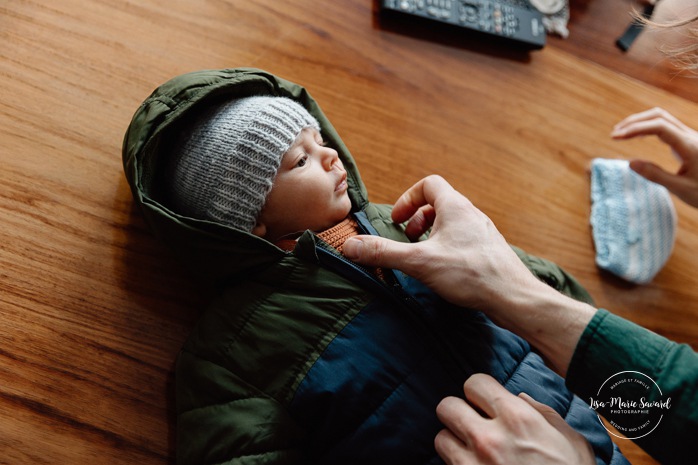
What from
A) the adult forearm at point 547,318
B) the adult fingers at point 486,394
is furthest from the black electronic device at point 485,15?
the adult fingers at point 486,394

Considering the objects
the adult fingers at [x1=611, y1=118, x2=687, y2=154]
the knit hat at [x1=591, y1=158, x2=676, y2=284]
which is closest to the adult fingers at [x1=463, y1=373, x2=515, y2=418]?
the knit hat at [x1=591, y1=158, x2=676, y2=284]

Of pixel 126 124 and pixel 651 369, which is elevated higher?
pixel 126 124

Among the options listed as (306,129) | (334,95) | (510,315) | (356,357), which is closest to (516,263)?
(510,315)

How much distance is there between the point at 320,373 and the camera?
2.28ft

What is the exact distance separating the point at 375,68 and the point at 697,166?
64 centimetres

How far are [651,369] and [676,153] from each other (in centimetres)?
57

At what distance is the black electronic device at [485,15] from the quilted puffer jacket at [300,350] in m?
0.47

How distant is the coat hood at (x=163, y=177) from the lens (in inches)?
27.4

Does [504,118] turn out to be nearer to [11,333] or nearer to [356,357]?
[356,357]

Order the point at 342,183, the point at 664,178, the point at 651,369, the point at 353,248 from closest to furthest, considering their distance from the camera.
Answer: the point at 651,369
the point at 353,248
the point at 342,183
the point at 664,178

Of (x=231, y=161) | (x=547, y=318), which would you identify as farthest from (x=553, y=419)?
(x=231, y=161)

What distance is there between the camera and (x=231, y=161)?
0.73m

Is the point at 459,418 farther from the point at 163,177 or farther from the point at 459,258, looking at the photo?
the point at 163,177

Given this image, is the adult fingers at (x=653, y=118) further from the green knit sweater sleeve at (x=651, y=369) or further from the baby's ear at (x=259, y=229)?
the baby's ear at (x=259, y=229)
